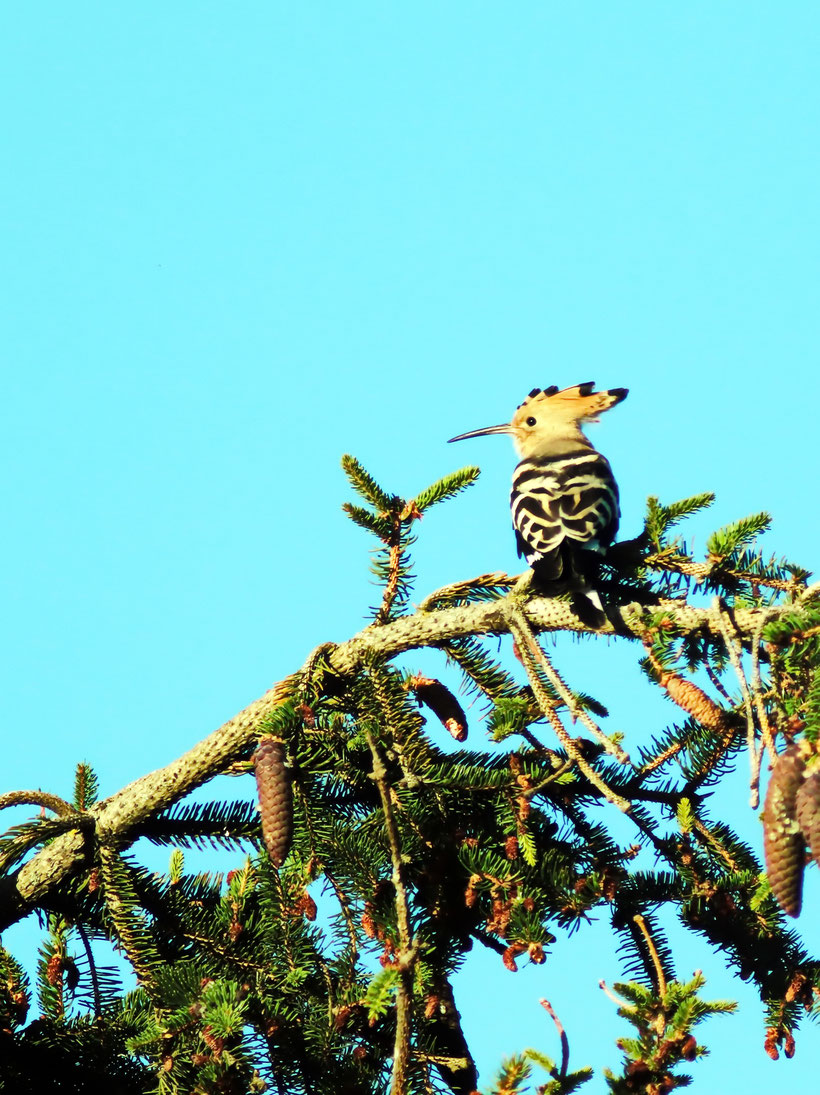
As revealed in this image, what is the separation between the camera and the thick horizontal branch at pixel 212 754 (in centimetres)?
367

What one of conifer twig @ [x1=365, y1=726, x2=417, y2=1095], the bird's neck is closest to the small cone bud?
conifer twig @ [x1=365, y1=726, x2=417, y2=1095]

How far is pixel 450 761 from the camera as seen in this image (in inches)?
142

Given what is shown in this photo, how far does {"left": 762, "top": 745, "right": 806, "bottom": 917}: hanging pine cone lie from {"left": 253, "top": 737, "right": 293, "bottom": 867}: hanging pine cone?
1186 millimetres

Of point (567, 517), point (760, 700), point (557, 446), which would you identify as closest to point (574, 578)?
point (567, 517)

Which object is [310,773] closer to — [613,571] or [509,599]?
[509,599]

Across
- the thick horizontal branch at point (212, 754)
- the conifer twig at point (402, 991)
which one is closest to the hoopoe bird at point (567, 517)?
the thick horizontal branch at point (212, 754)

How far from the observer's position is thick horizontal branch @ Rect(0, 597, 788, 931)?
367cm

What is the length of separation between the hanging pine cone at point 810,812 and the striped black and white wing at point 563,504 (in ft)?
5.06

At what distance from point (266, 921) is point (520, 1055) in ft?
3.12

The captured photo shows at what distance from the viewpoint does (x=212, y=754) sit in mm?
3713

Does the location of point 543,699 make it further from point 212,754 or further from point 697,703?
point 212,754

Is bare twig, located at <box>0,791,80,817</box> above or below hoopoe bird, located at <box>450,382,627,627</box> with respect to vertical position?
below

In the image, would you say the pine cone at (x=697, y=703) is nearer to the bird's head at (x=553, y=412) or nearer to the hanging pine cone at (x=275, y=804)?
the hanging pine cone at (x=275, y=804)

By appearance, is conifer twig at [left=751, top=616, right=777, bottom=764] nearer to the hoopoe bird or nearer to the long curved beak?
the hoopoe bird
